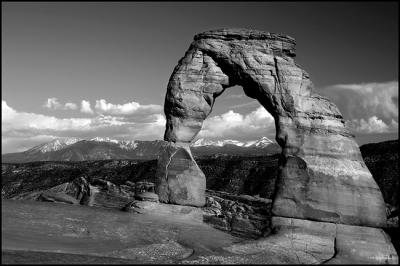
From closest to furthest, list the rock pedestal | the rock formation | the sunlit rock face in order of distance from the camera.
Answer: the rock formation
the sunlit rock face
the rock pedestal

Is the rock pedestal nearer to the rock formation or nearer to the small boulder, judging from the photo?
the rock formation

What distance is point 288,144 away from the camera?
21.8 meters

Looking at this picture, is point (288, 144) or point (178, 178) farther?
point (178, 178)

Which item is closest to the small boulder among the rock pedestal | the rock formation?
the rock pedestal

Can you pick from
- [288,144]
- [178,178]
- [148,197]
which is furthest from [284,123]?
[148,197]

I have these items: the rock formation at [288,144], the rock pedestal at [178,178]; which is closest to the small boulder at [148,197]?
the rock pedestal at [178,178]

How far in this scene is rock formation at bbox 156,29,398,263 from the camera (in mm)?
19922

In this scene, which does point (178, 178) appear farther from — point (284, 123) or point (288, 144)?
point (284, 123)

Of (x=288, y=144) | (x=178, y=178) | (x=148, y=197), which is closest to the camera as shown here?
(x=288, y=144)

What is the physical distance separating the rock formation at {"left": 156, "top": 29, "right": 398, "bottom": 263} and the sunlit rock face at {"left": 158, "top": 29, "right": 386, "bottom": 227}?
5 cm

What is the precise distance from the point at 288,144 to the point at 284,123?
3.77 feet

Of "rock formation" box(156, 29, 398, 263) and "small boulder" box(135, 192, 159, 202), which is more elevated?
"rock formation" box(156, 29, 398, 263)

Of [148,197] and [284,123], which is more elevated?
[284,123]

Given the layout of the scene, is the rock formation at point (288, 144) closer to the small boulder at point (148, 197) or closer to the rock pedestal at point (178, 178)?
the rock pedestal at point (178, 178)
